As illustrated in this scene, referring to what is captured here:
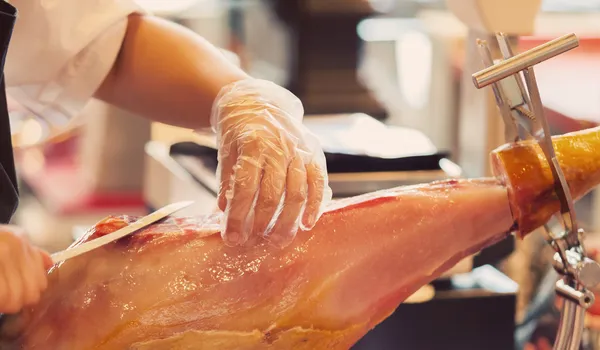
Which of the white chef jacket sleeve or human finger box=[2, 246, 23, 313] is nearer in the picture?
human finger box=[2, 246, 23, 313]

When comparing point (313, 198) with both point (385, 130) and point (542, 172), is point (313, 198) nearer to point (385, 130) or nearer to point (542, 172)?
point (542, 172)

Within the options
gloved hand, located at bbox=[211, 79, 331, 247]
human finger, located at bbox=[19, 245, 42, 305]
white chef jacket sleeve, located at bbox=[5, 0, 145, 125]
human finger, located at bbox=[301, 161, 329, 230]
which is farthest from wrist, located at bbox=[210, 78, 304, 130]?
human finger, located at bbox=[19, 245, 42, 305]

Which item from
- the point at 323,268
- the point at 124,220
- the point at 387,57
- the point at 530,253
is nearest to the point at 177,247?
the point at 124,220

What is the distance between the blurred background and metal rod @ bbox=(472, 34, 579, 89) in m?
0.62

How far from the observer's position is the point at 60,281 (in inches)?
39.6

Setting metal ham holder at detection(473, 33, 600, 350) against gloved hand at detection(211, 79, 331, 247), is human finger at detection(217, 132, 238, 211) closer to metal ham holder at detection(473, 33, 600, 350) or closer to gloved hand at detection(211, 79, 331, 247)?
gloved hand at detection(211, 79, 331, 247)

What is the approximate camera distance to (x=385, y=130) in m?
2.01

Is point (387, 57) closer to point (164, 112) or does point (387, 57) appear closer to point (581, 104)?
point (581, 104)

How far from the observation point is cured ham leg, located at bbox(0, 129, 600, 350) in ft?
3.25

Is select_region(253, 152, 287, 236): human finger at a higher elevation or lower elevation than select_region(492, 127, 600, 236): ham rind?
lower

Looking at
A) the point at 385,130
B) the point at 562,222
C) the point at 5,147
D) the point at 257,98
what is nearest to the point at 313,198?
the point at 257,98

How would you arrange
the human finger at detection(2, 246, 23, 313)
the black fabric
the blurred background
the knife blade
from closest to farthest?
the human finger at detection(2, 246, 23, 313)
the knife blade
the black fabric
the blurred background

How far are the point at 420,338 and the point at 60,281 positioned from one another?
2.39ft

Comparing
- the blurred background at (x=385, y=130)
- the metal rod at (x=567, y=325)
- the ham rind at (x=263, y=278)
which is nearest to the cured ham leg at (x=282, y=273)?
the ham rind at (x=263, y=278)
